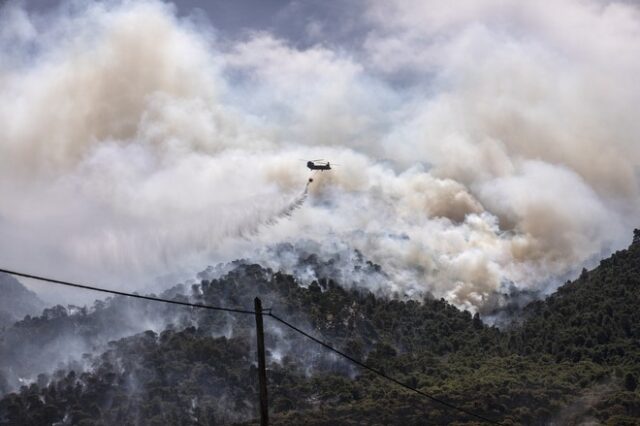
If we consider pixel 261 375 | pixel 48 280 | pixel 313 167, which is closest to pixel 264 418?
pixel 261 375

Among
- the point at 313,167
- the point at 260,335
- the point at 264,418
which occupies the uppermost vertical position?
the point at 313,167

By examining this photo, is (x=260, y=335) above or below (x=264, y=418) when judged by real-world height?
above

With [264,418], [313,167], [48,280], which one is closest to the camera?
[48,280]

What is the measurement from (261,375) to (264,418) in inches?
108

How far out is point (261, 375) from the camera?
53719mm

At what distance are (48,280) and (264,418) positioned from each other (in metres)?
16.7

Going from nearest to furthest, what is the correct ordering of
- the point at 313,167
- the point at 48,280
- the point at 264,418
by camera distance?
the point at 48,280
the point at 264,418
the point at 313,167

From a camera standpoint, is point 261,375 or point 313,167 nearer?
point 261,375

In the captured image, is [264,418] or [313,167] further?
[313,167]

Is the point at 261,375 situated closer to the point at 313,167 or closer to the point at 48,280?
the point at 48,280

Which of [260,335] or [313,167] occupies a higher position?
[313,167]

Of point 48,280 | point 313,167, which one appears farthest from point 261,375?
point 313,167

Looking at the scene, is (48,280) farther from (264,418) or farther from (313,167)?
(313,167)

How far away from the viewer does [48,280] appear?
44.9m
